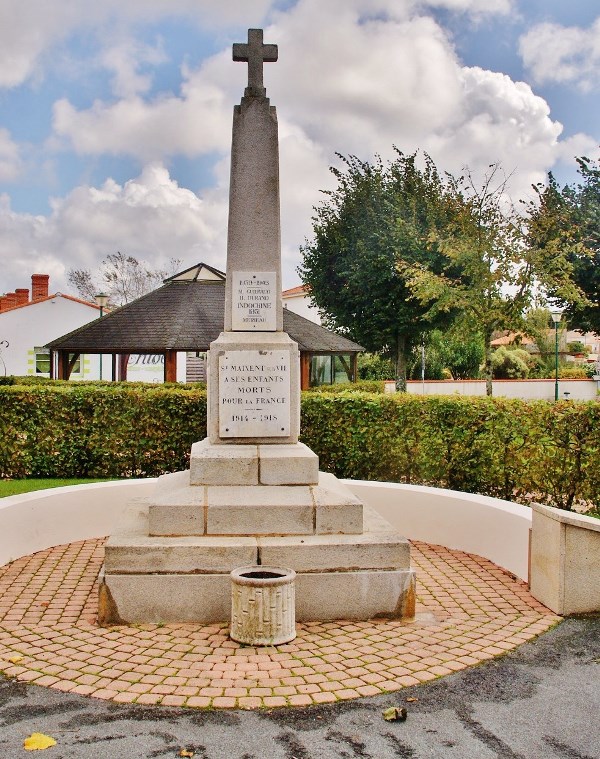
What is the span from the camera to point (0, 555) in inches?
265

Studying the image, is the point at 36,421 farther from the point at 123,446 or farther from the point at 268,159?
the point at 268,159

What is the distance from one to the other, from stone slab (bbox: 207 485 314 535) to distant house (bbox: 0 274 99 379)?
35.8 m

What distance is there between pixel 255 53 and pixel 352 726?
5925 mm

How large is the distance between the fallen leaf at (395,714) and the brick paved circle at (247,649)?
11.1 inches

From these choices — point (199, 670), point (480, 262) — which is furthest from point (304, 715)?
point (480, 262)

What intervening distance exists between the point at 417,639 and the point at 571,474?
13.7 ft

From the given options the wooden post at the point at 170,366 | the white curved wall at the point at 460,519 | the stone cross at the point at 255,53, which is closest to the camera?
the white curved wall at the point at 460,519

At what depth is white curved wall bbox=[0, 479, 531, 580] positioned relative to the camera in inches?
266

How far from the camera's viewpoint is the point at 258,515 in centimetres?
570

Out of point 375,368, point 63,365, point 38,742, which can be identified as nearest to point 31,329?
point 63,365

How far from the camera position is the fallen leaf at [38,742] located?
3.37m

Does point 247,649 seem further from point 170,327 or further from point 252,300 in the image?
point 170,327

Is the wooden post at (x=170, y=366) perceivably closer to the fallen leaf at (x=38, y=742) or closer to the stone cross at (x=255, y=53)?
the stone cross at (x=255, y=53)

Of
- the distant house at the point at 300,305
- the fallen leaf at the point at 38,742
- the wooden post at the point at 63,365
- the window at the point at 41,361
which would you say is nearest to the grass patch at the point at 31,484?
the fallen leaf at the point at 38,742
